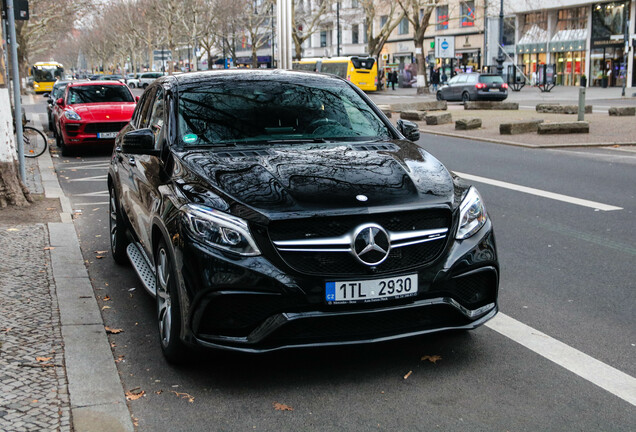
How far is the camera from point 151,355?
4844 mm

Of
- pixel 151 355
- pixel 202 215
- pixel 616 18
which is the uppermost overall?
pixel 616 18

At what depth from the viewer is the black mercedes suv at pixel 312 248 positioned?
4.04 metres

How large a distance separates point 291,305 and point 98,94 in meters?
16.9

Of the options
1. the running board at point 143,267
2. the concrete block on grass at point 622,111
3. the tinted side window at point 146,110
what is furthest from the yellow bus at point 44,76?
the running board at point 143,267

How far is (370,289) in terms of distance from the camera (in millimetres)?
4090

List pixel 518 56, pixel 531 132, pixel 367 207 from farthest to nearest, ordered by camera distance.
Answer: pixel 518 56, pixel 531 132, pixel 367 207

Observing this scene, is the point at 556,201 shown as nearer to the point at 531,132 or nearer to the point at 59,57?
the point at 531,132

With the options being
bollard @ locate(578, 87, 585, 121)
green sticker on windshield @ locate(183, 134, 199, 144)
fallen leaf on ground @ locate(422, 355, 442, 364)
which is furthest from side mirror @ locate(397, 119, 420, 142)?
bollard @ locate(578, 87, 585, 121)

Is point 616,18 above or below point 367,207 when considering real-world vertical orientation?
above

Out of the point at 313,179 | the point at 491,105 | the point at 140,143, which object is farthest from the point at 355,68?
the point at 313,179

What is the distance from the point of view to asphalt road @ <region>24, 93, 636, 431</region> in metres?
3.87

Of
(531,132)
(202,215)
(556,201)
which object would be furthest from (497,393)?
(531,132)

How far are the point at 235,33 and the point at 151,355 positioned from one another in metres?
90.6

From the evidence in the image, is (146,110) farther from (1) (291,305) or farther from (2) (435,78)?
(2) (435,78)
